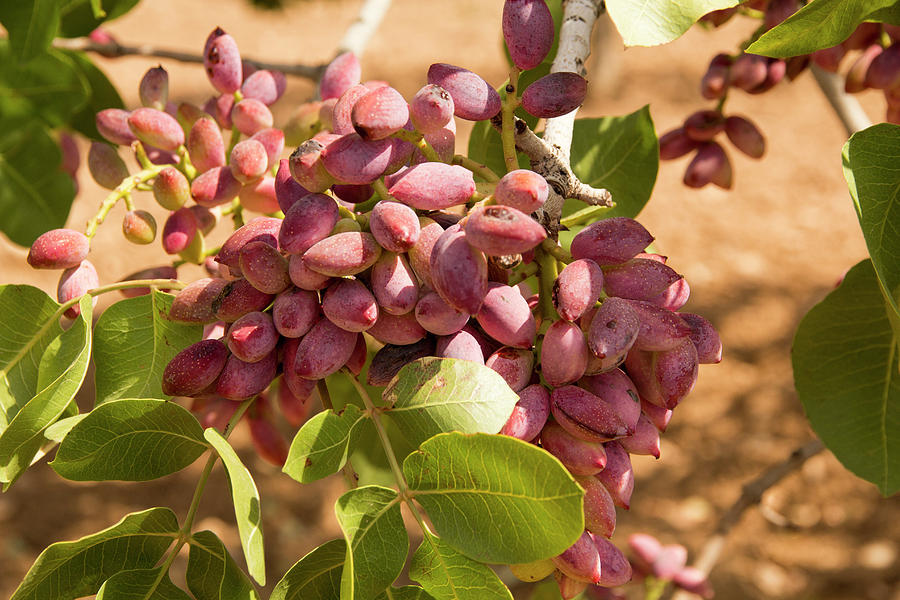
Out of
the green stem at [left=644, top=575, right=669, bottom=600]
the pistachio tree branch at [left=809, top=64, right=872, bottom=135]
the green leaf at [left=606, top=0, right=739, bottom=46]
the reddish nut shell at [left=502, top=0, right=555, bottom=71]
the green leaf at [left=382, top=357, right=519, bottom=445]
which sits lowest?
the green stem at [left=644, top=575, right=669, bottom=600]

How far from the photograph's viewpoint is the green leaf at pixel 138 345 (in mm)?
687

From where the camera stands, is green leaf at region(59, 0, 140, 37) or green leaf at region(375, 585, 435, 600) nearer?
green leaf at region(375, 585, 435, 600)

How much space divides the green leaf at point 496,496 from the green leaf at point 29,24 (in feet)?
2.04

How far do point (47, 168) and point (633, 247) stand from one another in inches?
33.5

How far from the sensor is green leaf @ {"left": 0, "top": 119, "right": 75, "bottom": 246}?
3.50ft

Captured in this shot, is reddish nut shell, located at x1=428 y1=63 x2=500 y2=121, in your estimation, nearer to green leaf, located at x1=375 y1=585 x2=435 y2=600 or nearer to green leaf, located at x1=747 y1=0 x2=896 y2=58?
green leaf, located at x1=747 y1=0 x2=896 y2=58

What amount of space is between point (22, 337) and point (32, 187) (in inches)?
17.9

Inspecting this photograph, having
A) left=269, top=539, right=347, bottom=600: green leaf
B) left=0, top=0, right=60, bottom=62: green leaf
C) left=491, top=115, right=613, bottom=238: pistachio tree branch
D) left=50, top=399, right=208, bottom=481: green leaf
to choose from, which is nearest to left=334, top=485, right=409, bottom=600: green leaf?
left=269, top=539, right=347, bottom=600: green leaf

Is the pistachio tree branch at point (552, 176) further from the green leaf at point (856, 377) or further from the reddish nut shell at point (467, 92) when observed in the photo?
the green leaf at point (856, 377)

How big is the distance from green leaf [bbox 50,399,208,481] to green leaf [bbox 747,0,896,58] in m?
0.52

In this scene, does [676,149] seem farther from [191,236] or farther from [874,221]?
[191,236]

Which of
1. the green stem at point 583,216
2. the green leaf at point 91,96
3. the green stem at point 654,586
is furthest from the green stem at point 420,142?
the green stem at point 654,586

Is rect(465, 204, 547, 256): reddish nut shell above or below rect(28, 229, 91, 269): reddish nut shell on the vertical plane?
above

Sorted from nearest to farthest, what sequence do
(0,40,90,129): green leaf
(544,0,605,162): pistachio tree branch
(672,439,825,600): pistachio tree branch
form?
(544,0,605,162): pistachio tree branch → (0,40,90,129): green leaf → (672,439,825,600): pistachio tree branch
